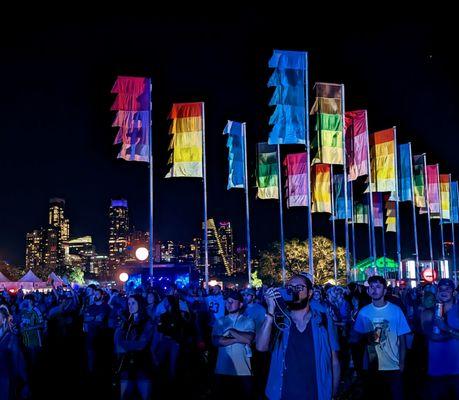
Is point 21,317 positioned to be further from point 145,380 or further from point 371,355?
point 371,355

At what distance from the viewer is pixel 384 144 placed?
31344mm

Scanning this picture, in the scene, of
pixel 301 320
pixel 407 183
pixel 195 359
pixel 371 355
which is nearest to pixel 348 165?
pixel 407 183

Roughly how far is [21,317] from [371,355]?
27.3 ft

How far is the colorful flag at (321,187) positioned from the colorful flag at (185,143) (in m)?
7.71

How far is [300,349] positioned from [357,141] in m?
24.7

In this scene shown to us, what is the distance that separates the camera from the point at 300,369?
16.0 ft

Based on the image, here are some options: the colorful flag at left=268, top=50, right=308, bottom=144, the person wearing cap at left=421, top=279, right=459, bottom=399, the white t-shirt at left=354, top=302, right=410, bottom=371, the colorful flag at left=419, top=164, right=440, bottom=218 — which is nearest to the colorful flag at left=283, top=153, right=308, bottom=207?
the colorful flag at left=268, top=50, right=308, bottom=144

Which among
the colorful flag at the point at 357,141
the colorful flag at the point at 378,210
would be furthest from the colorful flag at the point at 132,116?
the colorful flag at the point at 378,210

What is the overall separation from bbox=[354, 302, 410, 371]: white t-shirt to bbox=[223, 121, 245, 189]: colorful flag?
22979 mm

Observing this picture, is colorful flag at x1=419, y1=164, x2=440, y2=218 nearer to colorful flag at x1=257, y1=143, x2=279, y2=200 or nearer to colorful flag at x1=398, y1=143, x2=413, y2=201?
colorful flag at x1=398, y1=143, x2=413, y2=201

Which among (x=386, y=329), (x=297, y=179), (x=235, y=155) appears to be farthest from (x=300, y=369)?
(x=235, y=155)

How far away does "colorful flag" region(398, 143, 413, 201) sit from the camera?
1385 inches

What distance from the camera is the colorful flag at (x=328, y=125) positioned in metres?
26.0

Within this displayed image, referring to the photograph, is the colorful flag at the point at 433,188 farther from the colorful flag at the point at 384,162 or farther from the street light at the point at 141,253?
the street light at the point at 141,253
